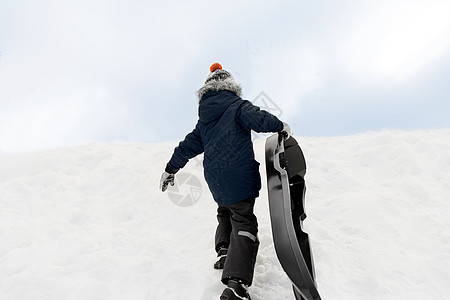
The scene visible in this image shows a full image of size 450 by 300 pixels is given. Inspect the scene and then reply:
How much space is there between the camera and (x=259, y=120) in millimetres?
3049

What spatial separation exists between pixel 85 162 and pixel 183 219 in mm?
2614

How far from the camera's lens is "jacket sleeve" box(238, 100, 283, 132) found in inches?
120

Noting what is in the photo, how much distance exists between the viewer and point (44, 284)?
3.24 meters

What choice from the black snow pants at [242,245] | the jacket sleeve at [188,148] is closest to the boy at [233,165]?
the black snow pants at [242,245]

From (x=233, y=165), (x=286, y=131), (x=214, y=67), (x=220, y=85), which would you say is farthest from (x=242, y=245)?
(x=214, y=67)

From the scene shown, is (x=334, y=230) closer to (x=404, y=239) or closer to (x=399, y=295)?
(x=404, y=239)

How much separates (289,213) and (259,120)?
834mm

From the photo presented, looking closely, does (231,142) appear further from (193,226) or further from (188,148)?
(193,226)

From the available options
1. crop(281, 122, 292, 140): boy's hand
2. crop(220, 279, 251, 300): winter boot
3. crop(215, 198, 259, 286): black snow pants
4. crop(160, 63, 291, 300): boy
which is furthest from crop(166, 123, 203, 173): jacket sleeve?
crop(220, 279, 251, 300): winter boot

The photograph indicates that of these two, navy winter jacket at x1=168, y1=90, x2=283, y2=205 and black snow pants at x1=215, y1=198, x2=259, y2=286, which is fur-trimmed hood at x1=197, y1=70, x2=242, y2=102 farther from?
black snow pants at x1=215, y1=198, x2=259, y2=286

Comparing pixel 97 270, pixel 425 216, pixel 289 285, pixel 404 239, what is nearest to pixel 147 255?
pixel 97 270

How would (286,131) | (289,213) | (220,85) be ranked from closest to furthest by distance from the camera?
(289,213), (286,131), (220,85)

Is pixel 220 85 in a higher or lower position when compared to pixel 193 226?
higher

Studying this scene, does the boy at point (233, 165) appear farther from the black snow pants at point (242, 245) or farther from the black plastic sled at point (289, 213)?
the black plastic sled at point (289, 213)
